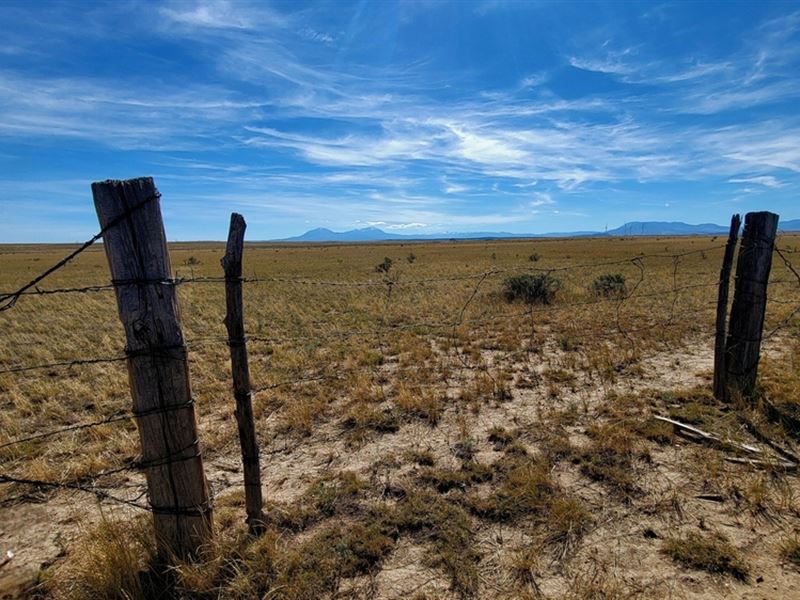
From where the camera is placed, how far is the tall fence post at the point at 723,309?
5.47m

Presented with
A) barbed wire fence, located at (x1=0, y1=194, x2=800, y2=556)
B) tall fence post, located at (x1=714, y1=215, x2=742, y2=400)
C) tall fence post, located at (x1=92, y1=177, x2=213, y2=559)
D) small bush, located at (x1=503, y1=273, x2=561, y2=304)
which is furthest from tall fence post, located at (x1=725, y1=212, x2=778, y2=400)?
small bush, located at (x1=503, y1=273, x2=561, y2=304)

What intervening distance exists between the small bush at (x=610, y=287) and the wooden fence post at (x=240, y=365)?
1498cm

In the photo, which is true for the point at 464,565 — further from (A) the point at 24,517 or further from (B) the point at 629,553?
(A) the point at 24,517

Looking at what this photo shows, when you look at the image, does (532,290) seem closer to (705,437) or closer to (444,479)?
(705,437)

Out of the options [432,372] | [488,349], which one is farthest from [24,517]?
[488,349]

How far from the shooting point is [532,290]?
15219 millimetres

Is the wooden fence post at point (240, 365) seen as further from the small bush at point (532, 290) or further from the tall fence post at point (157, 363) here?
the small bush at point (532, 290)

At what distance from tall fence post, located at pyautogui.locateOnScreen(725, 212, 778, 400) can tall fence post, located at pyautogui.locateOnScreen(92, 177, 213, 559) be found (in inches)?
241

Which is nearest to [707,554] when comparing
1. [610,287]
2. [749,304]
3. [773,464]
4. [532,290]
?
[773,464]

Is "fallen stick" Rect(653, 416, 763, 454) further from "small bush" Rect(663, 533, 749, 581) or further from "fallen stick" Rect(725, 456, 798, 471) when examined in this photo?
"small bush" Rect(663, 533, 749, 581)

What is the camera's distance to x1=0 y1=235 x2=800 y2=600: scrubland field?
3049 mm

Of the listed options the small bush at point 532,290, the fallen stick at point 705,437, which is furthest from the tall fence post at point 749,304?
the small bush at point 532,290

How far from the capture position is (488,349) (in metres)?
9.33

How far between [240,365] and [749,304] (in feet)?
19.4
